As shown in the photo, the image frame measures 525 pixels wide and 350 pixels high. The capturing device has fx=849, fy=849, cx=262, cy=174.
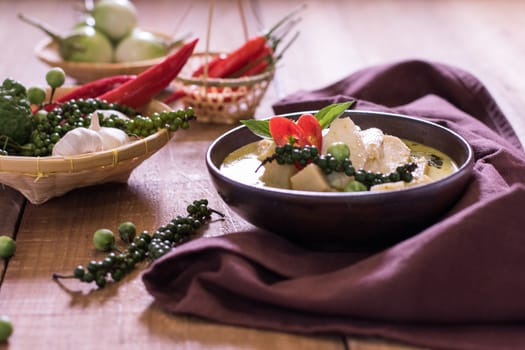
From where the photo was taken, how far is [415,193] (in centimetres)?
125

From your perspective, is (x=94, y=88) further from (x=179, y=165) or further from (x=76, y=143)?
(x=76, y=143)

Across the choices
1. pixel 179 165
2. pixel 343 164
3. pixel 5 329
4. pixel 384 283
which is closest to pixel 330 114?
pixel 343 164

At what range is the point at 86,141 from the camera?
1.56 metres

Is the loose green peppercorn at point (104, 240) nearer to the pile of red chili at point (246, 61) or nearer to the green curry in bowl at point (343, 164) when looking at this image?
the green curry in bowl at point (343, 164)

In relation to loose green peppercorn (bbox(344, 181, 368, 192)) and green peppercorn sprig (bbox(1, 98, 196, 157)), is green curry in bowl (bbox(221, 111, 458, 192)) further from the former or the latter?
green peppercorn sprig (bbox(1, 98, 196, 157))

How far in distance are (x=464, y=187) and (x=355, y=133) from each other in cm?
20

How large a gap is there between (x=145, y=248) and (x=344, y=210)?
363 mm

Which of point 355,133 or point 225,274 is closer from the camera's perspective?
point 225,274

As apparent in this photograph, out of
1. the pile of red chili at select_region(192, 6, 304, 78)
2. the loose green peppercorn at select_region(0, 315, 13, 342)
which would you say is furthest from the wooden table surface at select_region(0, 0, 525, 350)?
the pile of red chili at select_region(192, 6, 304, 78)

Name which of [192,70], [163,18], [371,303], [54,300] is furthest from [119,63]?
[371,303]

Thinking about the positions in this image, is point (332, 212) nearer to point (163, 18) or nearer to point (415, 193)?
point (415, 193)

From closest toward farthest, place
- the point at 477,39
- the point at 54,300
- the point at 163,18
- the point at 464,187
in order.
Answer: the point at 54,300 → the point at 464,187 → the point at 477,39 → the point at 163,18

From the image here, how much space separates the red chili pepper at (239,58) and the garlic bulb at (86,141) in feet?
2.11

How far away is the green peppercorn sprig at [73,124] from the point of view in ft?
5.25
